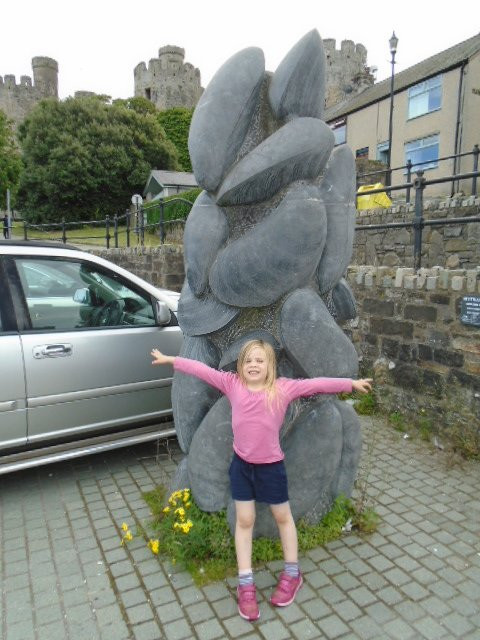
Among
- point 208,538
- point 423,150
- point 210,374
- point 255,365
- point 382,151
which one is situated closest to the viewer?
point 255,365

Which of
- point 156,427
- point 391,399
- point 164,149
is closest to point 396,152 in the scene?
point 164,149

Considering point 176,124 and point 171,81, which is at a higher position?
point 171,81

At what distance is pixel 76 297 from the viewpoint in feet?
13.8

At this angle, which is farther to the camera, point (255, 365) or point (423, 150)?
point (423, 150)

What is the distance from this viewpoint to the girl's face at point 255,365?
7.87ft

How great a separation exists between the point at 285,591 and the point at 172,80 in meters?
54.4

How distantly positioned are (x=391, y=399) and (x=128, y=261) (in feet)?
27.9

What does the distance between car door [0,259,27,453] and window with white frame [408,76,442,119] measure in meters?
21.9

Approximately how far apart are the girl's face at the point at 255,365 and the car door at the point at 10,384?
189cm

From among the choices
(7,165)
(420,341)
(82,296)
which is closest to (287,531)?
(82,296)

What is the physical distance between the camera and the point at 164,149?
32.8 metres

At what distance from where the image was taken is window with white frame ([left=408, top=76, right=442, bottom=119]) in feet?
68.7

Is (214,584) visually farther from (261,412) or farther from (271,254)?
(271,254)

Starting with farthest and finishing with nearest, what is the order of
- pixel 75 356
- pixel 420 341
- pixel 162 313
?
1. pixel 420 341
2. pixel 162 313
3. pixel 75 356
